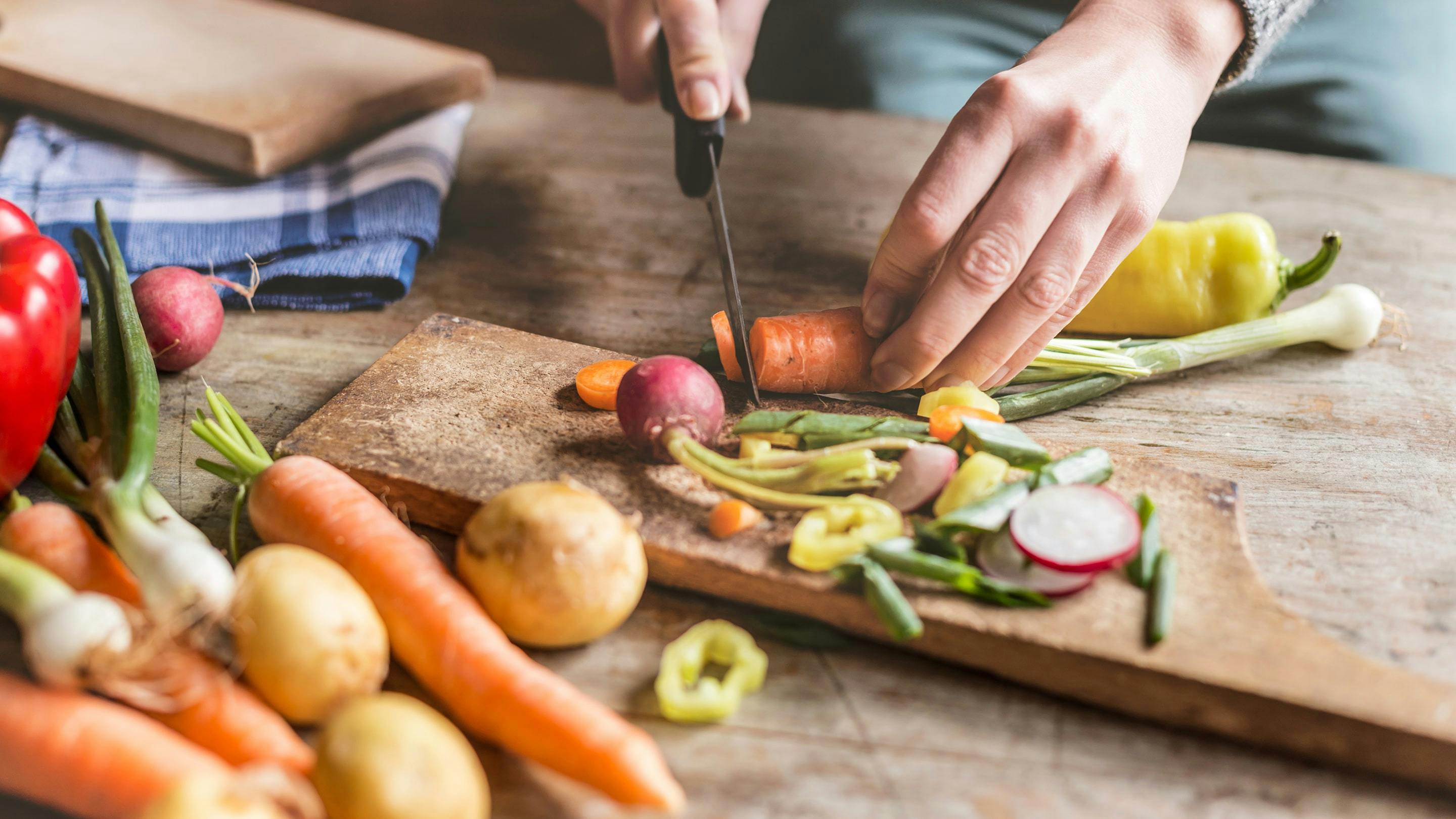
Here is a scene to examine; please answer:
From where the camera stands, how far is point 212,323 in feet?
6.31

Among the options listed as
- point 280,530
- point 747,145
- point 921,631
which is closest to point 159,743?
point 280,530

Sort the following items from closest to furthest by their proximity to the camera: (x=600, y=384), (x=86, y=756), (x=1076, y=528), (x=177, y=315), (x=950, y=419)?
(x=86, y=756), (x=1076, y=528), (x=950, y=419), (x=600, y=384), (x=177, y=315)

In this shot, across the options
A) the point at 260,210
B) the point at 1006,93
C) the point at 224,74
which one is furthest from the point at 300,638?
the point at 224,74

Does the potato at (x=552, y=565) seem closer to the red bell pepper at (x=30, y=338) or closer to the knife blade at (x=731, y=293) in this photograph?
the knife blade at (x=731, y=293)

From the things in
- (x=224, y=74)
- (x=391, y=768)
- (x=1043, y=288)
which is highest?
(x=1043, y=288)

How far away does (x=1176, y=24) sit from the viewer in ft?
6.19

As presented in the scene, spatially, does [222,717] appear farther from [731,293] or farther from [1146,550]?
[1146,550]

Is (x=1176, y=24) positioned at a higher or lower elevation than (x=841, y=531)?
higher

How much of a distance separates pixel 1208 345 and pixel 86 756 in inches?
77.6

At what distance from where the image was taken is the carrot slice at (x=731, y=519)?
1.42 m

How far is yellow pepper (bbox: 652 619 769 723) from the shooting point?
4.07ft

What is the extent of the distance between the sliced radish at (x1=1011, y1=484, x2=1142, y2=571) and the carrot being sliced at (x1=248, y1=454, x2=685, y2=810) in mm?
566

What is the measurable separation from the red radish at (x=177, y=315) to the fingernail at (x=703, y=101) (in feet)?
3.31

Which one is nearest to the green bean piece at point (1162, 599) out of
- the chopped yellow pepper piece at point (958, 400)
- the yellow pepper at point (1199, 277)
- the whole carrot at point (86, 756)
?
the chopped yellow pepper piece at point (958, 400)
